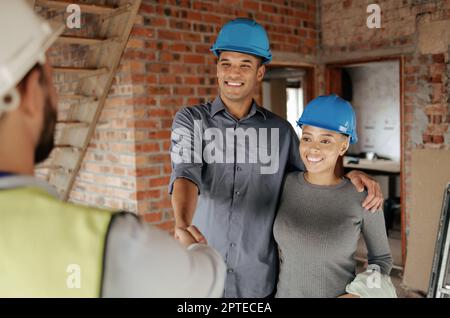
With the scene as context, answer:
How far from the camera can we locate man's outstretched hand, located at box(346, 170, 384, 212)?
189cm

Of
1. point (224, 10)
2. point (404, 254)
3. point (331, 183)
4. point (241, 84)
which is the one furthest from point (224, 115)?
point (404, 254)

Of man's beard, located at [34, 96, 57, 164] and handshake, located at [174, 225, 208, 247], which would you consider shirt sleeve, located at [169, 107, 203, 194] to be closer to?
handshake, located at [174, 225, 208, 247]

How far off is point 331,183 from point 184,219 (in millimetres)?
645

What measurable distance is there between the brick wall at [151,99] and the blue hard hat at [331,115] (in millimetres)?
2049

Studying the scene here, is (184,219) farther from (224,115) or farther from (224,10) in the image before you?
(224,10)

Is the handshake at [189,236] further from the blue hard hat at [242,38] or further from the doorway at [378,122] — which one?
the doorway at [378,122]

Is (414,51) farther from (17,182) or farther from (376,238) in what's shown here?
(17,182)

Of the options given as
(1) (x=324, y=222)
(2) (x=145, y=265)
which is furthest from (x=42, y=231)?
(1) (x=324, y=222)

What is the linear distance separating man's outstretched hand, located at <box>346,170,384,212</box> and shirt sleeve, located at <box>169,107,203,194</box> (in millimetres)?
668

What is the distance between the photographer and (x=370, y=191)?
6.27 ft

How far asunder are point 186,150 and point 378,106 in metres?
6.39

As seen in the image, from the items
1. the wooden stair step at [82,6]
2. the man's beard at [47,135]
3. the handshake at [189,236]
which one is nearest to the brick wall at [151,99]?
the wooden stair step at [82,6]

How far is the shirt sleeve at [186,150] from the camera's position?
6.72 feet

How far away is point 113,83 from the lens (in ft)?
12.8
